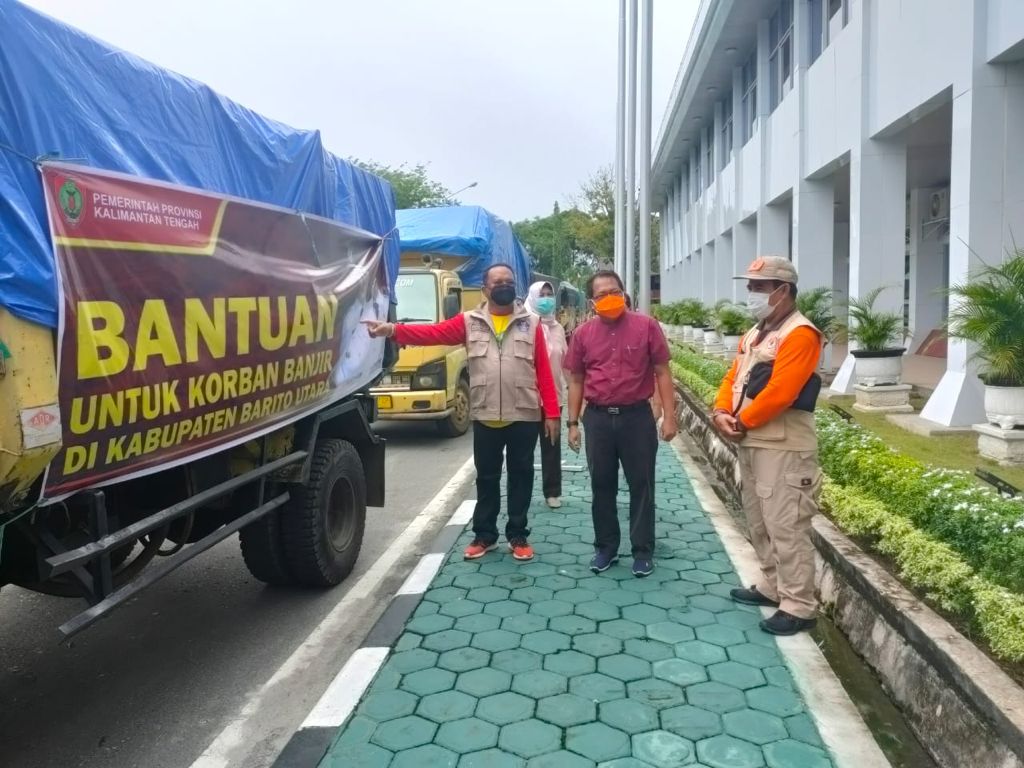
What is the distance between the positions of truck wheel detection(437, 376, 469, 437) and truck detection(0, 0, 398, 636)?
5.68 m

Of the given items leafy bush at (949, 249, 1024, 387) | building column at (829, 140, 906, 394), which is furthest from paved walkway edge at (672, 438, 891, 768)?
building column at (829, 140, 906, 394)

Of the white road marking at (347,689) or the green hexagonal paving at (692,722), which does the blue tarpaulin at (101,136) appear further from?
the green hexagonal paving at (692,722)

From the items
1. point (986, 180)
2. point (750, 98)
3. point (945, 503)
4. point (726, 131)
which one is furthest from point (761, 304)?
point (726, 131)

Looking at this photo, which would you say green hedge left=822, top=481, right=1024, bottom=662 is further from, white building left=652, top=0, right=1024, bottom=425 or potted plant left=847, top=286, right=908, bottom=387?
potted plant left=847, top=286, right=908, bottom=387

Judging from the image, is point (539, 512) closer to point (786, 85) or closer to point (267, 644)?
point (267, 644)

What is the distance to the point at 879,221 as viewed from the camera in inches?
457

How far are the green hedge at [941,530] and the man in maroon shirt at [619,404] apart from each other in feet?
3.71

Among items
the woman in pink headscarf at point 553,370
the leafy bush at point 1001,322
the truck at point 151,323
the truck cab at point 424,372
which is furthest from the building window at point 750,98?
the truck at point 151,323

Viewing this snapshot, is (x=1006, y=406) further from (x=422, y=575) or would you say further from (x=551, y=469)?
(x=422, y=575)

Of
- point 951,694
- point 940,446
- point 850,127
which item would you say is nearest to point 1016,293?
point 940,446

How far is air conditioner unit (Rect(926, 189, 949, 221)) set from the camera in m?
17.4

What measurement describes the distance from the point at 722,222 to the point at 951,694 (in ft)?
71.0

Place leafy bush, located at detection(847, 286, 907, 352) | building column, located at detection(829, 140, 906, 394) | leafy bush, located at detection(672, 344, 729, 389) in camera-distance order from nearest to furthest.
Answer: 1. leafy bush, located at detection(847, 286, 907, 352)
2. leafy bush, located at detection(672, 344, 729, 389)
3. building column, located at detection(829, 140, 906, 394)

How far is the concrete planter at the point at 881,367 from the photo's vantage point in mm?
10250
